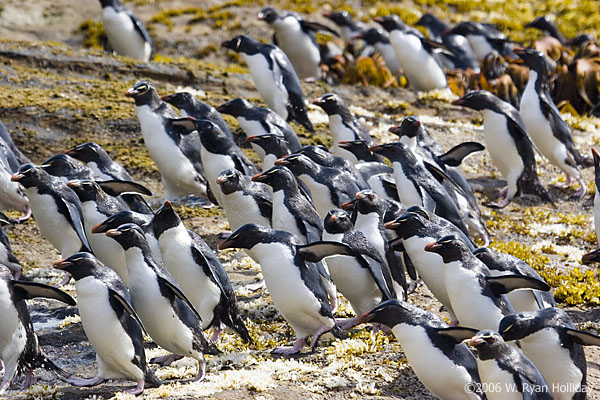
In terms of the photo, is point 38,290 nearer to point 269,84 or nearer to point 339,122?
point 339,122

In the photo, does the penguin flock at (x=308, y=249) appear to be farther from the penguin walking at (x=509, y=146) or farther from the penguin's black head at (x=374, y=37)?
the penguin's black head at (x=374, y=37)

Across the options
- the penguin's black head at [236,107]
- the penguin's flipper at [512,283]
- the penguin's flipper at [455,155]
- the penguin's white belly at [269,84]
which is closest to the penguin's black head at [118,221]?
the penguin's flipper at [512,283]

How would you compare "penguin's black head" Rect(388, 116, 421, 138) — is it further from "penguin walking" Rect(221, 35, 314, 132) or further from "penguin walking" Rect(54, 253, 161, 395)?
"penguin walking" Rect(54, 253, 161, 395)

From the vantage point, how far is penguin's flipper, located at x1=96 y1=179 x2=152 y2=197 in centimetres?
977

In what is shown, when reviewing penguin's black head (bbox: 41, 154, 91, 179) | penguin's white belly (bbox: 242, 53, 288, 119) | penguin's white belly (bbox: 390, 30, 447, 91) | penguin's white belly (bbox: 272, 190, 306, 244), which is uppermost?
penguin's black head (bbox: 41, 154, 91, 179)

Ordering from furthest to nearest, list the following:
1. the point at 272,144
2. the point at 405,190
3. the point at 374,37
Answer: the point at 374,37 → the point at 272,144 → the point at 405,190

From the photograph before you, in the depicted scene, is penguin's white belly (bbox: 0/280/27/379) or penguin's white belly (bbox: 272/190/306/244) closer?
penguin's white belly (bbox: 0/280/27/379)

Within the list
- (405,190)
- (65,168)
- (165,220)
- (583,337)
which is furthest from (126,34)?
(583,337)

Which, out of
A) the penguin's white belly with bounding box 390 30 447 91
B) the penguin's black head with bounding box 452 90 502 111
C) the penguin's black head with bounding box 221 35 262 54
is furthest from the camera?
the penguin's white belly with bounding box 390 30 447 91

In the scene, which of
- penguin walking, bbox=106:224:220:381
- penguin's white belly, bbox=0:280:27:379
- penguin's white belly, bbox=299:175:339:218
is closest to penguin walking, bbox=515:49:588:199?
penguin's white belly, bbox=299:175:339:218

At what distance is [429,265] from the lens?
8.27 metres

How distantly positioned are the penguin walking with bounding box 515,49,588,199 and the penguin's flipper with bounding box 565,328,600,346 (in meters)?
6.45

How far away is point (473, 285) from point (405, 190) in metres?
3.09

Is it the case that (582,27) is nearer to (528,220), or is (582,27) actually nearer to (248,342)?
(528,220)
